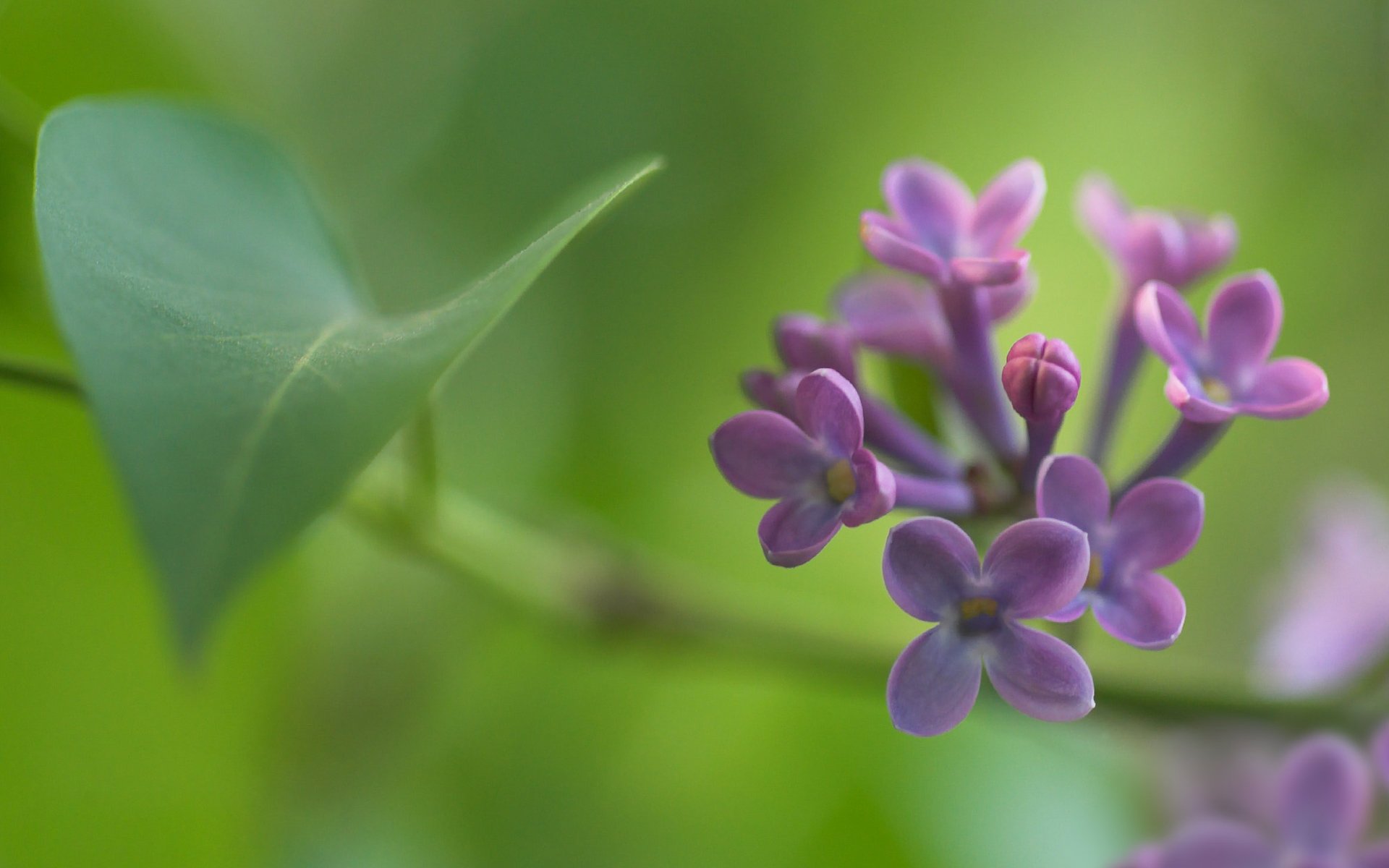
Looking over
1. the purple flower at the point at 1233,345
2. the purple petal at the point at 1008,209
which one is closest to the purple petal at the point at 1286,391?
the purple flower at the point at 1233,345

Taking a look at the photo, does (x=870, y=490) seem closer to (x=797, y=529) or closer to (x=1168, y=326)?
(x=797, y=529)

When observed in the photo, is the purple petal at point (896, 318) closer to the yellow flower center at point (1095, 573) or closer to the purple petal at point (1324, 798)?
the yellow flower center at point (1095, 573)

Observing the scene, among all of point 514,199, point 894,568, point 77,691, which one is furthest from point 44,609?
point 894,568

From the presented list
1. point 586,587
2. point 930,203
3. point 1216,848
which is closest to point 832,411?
point 930,203

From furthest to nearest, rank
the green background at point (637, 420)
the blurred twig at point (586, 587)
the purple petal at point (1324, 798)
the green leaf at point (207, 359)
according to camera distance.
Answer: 1. the green background at point (637, 420)
2. the blurred twig at point (586, 587)
3. the purple petal at point (1324, 798)
4. the green leaf at point (207, 359)

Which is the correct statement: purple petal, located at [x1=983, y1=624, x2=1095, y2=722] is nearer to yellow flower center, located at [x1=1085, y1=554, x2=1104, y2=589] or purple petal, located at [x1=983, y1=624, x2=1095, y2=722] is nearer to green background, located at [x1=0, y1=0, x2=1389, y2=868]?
yellow flower center, located at [x1=1085, y1=554, x2=1104, y2=589]
